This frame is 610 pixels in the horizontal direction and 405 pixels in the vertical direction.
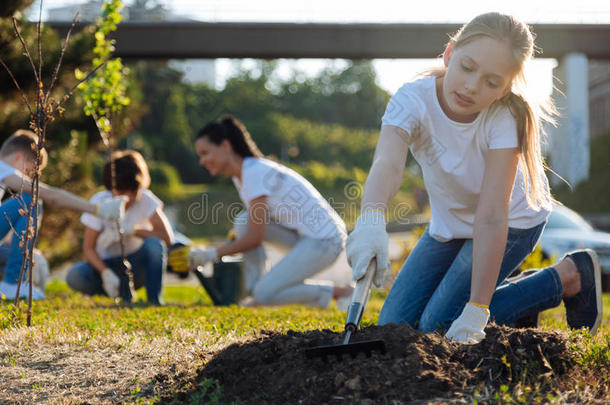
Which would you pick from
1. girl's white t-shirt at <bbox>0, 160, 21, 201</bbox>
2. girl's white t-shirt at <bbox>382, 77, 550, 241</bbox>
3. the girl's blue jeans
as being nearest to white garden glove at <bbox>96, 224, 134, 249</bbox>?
the girl's blue jeans

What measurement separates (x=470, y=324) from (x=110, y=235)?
3.74 meters

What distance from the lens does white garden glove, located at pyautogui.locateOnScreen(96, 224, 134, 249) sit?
547 cm

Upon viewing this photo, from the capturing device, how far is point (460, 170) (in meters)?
3.10

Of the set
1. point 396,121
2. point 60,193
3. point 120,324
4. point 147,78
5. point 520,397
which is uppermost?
point 147,78

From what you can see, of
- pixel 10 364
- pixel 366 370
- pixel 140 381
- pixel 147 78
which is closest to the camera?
pixel 366 370

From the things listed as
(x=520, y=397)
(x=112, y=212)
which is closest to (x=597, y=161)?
(x=112, y=212)

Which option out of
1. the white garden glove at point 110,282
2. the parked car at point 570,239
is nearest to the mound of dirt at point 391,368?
the white garden glove at point 110,282

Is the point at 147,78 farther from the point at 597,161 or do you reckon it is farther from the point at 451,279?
the point at 451,279

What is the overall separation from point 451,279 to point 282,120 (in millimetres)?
32632

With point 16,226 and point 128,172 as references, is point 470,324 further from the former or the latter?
point 16,226

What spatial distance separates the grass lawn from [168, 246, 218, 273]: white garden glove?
1.15 meters

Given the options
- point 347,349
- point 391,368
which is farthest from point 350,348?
point 391,368

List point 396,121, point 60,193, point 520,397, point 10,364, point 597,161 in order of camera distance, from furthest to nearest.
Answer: point 597,161
point 60,193
point 396,121
point 10,364
point 520,397

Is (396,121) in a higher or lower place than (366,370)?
higher
